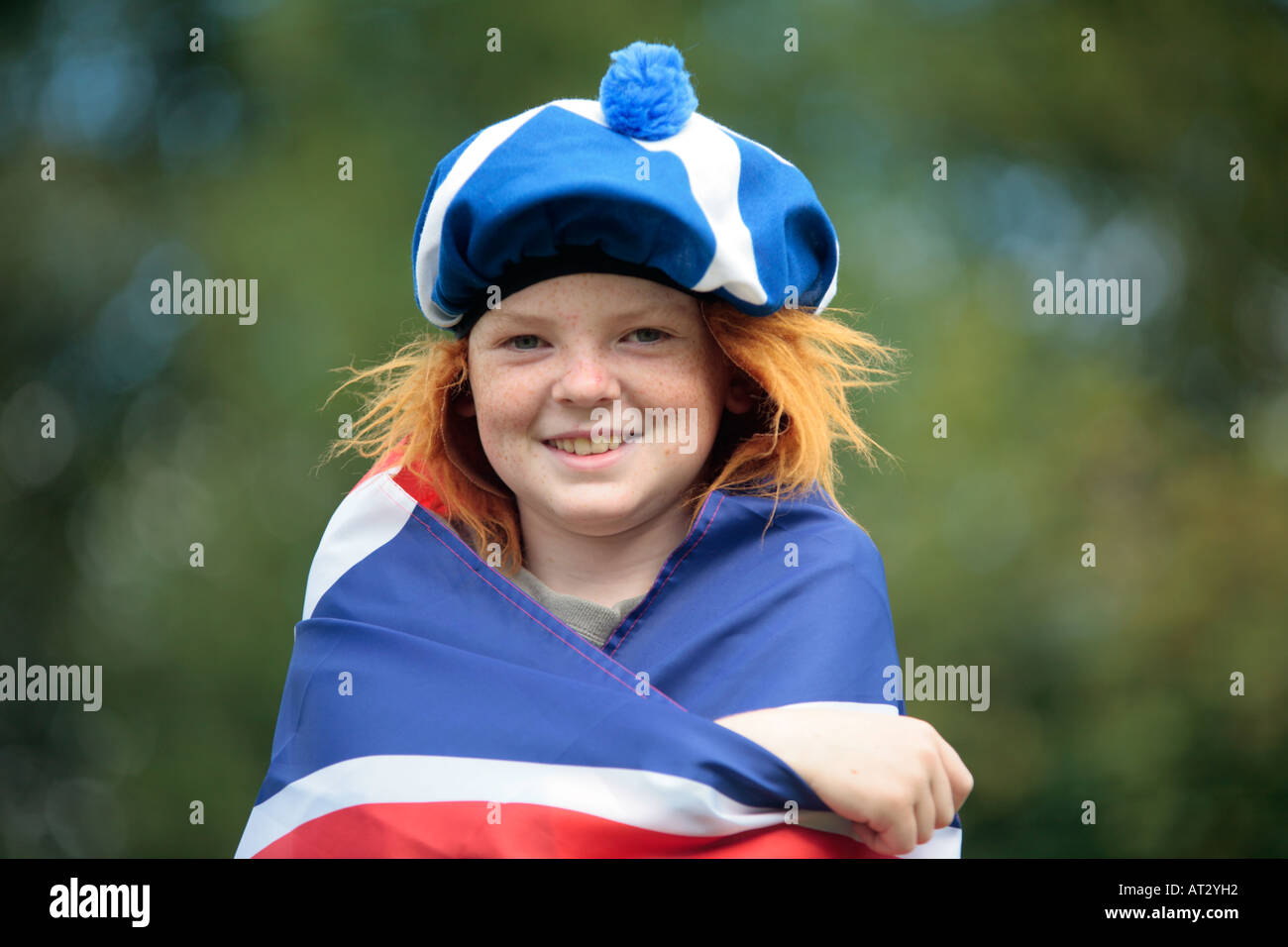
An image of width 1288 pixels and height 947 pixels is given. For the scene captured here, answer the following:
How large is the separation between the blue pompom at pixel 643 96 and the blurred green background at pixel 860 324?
2567 mm

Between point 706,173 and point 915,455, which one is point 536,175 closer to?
point 706,173

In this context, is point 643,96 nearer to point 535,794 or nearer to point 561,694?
point 561,694

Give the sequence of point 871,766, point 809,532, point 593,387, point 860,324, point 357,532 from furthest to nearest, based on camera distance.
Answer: point 860,324, point 357,532, point 809,532, point 593,387, point 871,766

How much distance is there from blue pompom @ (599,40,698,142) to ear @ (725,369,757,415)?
0.36 m

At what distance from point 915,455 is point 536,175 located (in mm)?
2834

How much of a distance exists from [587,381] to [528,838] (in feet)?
1.82

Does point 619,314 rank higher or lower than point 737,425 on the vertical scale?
higher

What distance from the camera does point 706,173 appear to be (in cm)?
159

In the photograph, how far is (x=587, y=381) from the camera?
5.25 ft

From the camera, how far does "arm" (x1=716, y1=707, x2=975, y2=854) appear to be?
4.70 ft

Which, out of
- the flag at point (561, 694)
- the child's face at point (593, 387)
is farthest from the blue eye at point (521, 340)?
the flag at point (561, 694)

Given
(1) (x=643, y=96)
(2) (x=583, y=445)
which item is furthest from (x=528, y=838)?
(1) (x=643, y=96)

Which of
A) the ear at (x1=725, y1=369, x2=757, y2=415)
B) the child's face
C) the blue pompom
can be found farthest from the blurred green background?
the blue pompom

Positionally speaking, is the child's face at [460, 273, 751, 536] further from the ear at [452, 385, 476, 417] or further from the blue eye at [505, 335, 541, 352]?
the ear at [452, 385, 476, 417]
